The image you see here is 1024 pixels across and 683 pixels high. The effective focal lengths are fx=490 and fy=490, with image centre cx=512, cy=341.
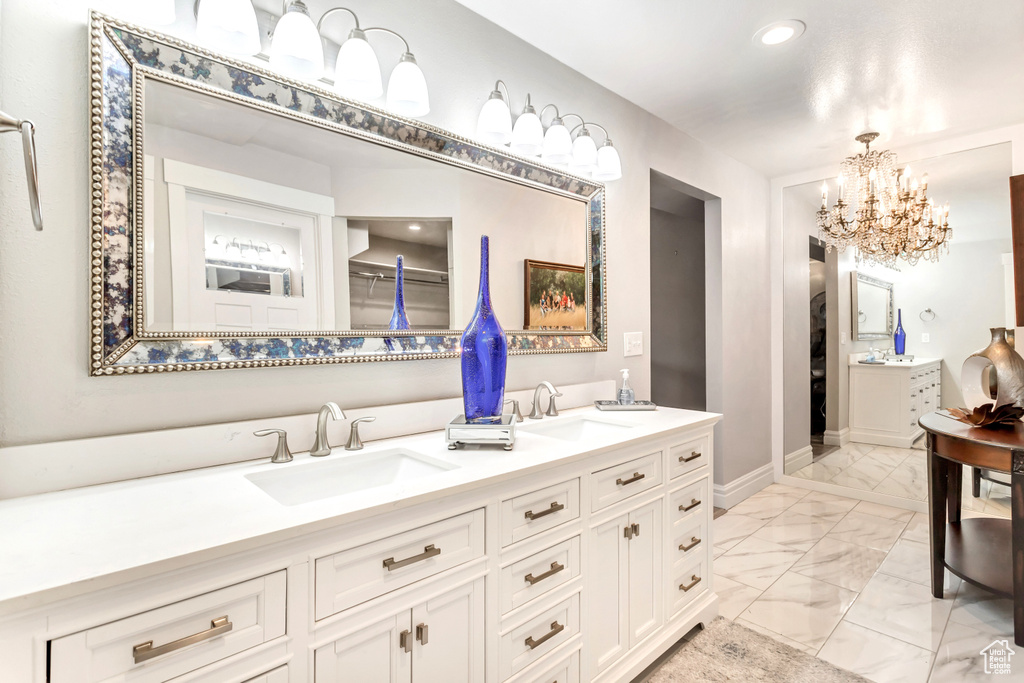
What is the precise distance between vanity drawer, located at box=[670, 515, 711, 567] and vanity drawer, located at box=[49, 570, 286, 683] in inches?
56.4

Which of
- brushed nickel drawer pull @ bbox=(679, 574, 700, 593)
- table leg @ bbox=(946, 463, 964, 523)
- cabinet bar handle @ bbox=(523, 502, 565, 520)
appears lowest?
brushed nickel drawer pull @ bbox=(679, 574, 700, 593)

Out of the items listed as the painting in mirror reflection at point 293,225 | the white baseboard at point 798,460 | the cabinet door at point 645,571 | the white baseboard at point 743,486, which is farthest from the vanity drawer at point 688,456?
the white baseboard at point 798,460

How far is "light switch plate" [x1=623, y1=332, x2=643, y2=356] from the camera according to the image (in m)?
2.56

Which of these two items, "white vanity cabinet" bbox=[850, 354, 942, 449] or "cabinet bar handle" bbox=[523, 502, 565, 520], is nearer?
"cabinet bar handle" bbox=[523, 502, 565, 520]

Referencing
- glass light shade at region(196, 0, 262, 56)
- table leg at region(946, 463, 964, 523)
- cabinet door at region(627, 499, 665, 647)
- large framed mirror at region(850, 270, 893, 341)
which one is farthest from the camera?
large framed mirror at region(850, 270, 893, 341)

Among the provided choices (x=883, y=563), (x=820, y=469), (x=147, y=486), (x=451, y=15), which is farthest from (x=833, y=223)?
(x=147, y=486)

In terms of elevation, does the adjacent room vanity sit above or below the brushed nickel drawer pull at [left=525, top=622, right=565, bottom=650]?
above

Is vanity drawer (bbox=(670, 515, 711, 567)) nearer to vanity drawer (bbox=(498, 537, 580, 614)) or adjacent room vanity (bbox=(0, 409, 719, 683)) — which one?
adjacent room vanity (bbox=(0, 409, 719, 683))

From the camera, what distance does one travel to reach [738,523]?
3.10 metres

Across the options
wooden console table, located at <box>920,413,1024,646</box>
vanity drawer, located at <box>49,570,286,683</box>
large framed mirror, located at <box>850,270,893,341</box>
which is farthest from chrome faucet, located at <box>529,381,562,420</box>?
large framed mirror, located at <box>850,270,893,341</box>

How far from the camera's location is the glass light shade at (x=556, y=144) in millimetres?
2035

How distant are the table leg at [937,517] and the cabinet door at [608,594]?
1604mm

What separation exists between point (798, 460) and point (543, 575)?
3485mm

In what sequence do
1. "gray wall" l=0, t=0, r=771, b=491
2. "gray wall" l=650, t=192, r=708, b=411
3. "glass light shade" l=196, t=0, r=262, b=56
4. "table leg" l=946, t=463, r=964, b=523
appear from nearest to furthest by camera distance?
1. "gray wall" l=0, t=0, r=771, b=491
2. "glass light shade" l=196, t=0, r=262, b=56
3. "table leg" l=946, t=463, r=964, b=523
4. "gray wall" l=650, t=192, r=708, b=411
